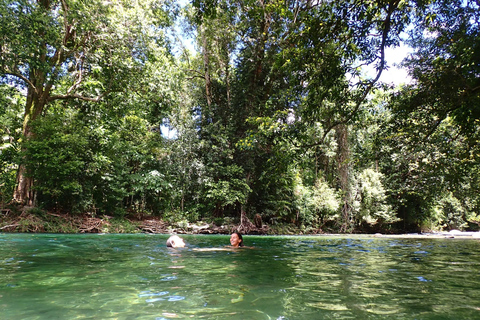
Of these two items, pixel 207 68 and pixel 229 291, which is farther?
pixel 207 68

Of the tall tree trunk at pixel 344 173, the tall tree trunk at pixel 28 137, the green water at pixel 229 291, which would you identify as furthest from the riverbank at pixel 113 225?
the green water at pixel 229 291

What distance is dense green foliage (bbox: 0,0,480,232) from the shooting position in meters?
6.34

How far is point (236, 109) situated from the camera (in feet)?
64.6

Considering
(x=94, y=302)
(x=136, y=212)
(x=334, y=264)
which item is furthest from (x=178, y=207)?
(x=94, y=302)

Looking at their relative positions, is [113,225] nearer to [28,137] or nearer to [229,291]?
[28,137]

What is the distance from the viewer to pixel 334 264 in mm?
5535

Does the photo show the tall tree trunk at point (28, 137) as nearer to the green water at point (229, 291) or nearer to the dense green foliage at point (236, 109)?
the dense green foliage at point (236, 109)

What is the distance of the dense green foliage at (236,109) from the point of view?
634 cm

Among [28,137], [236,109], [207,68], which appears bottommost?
[28,137]

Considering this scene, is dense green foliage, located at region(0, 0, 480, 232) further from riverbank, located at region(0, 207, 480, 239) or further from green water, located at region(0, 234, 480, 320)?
green water, located at region(0, 234, 480, 320)

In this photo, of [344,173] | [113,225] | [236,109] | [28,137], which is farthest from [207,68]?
[344,173]

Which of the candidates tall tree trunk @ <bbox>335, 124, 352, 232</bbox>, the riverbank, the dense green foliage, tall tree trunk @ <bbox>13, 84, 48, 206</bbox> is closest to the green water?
the dense green foliage

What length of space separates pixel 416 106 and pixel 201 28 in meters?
15.0

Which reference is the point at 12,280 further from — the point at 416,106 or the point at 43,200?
the point at 43,200
